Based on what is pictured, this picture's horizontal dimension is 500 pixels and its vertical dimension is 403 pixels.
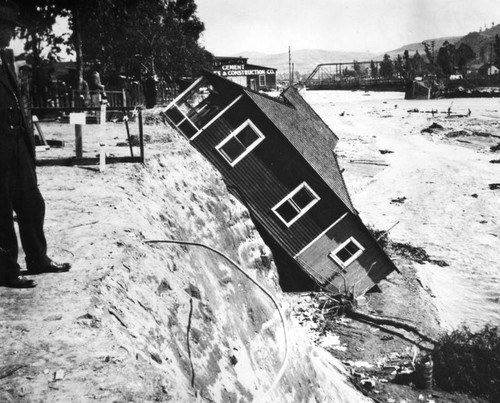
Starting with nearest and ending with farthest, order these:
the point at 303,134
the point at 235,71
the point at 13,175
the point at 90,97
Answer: the point at 13,175, the point at 90,97, the point at 303,134, the point at 235,71

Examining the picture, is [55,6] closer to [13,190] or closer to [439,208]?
[13,190]

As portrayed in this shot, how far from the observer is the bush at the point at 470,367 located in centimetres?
1377

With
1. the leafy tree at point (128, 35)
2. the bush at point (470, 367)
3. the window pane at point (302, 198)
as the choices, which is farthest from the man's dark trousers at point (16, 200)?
the leafy tree at point (128, 35)

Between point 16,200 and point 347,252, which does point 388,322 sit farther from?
point 16,200

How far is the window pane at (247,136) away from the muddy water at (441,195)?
36.2 feet

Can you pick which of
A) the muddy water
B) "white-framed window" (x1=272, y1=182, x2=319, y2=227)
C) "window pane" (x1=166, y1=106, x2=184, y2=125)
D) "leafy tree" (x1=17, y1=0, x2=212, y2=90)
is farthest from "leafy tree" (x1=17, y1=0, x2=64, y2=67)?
the muddy water

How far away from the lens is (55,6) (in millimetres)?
23062

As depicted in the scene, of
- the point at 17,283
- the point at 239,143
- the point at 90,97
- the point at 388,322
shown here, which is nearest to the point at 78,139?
the point at 17,283

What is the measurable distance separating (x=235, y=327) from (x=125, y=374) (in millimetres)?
4125

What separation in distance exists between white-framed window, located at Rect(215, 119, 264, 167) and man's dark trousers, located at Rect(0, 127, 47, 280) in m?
15.3

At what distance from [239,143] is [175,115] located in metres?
3.72

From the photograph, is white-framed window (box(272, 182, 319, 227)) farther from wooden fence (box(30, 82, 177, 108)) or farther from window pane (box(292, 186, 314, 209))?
wooden fence (box(30, 82, 177, 108))

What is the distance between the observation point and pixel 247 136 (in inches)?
795

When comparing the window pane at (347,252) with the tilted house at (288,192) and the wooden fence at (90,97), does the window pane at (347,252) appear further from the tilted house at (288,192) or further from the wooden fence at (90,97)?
the wooden fence at (90,97)
